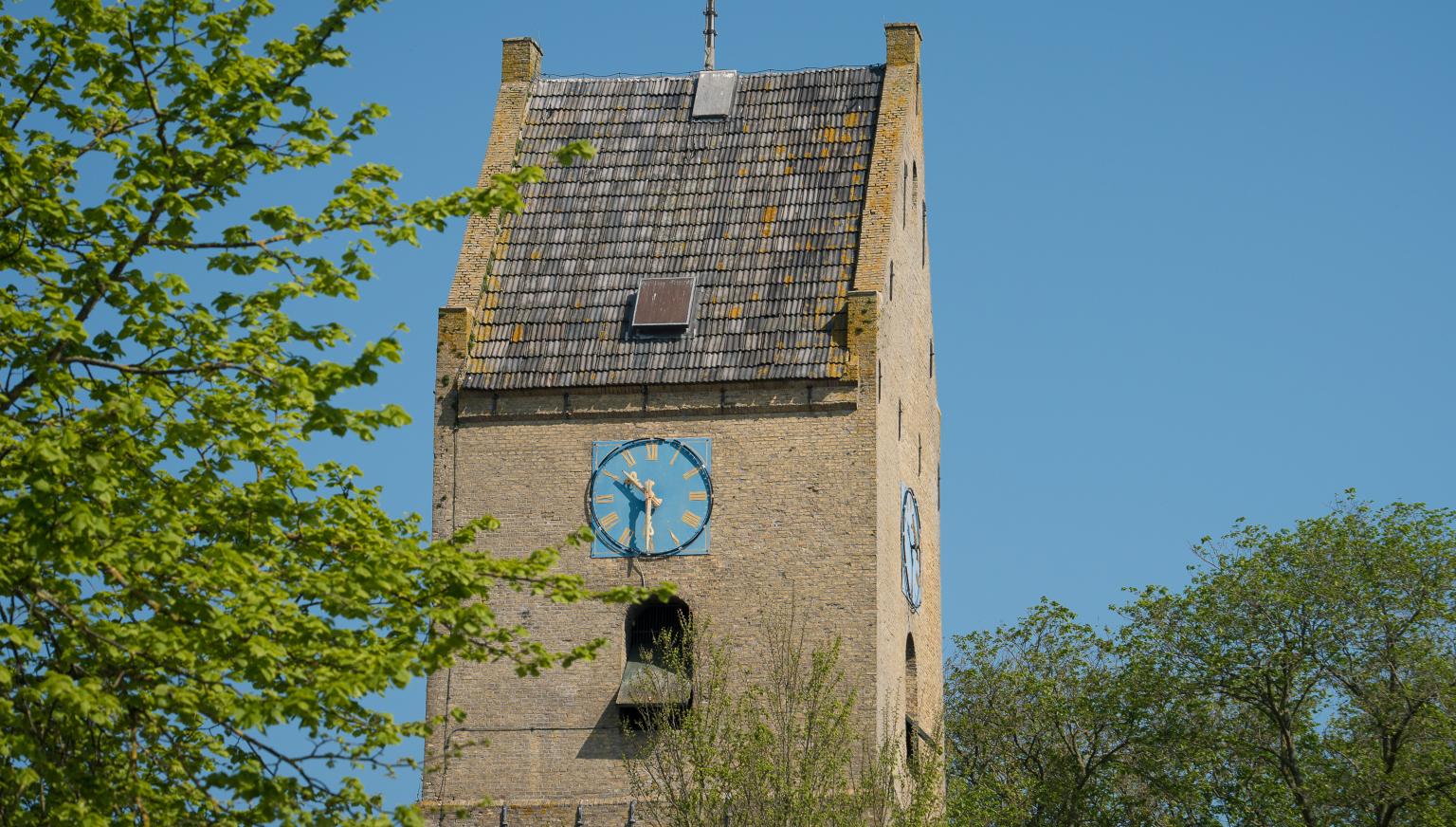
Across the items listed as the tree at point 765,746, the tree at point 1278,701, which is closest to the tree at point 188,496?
the tree at point 765,746

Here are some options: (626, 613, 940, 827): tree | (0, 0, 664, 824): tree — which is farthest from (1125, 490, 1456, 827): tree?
(0, 0, 664, 824): tree

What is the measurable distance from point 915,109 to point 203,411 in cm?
2399

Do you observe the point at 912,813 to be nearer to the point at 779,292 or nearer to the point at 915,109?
the point at 779,292

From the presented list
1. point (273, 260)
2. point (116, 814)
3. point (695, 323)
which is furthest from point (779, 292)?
point (116, 814)

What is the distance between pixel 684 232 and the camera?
1547 inches

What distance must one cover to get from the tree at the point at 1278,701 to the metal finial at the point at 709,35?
13.1m

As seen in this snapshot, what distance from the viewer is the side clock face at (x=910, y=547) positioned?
39.3 metres

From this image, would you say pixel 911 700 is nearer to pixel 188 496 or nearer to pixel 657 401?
A: pixel 657 401

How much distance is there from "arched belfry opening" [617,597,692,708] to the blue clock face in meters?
0.91

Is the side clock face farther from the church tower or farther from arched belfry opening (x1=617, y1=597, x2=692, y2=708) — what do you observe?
arched belfry opening (x1=617, y1=597, x2=692, y2=708)

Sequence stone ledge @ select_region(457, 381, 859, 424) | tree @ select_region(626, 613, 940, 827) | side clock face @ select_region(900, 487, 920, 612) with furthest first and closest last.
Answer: side clock face @ select_region(900, 487, 920, 612)
stone ledge @ select_region(457, 381, 859, 424)
tree @ select_region(626, 613, 940, 827)

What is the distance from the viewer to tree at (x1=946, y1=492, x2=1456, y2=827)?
43469mm

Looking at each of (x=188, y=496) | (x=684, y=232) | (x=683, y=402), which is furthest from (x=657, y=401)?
(x=188, y=496)

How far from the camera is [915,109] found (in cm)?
4212
